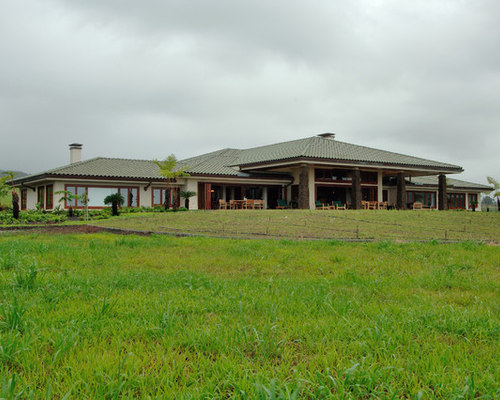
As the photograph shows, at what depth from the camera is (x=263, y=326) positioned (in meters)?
3.61

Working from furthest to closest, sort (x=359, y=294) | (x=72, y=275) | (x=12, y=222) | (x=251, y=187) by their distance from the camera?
1. (x=251, y=187)
2. (x=12, y=222)
3. (x=72, y=275)
4. (x=359, y=294)

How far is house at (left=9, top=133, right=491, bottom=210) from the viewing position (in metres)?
30.3

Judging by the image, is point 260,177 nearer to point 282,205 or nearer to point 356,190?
point 282,205

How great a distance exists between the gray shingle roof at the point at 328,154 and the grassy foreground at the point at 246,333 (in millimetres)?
24252

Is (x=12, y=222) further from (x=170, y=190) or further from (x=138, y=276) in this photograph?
(x=138, y=276)

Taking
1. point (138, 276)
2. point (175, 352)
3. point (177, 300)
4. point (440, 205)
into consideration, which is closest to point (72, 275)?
point (138, 276)

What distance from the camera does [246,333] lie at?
328 cm

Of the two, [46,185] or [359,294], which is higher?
[46,185]

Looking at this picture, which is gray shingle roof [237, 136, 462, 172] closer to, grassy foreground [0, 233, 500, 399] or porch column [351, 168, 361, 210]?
porch column [351, 168, 361, 210]

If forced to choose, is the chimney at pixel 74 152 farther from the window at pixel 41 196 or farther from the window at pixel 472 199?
the window at pixel 472 199

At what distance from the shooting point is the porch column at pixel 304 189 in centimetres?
3011

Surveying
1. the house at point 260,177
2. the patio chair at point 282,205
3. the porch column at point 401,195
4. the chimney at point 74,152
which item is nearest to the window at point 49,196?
the house at point 260,177

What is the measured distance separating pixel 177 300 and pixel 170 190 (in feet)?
97.3

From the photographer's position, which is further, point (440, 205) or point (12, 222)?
point (440, 205)
